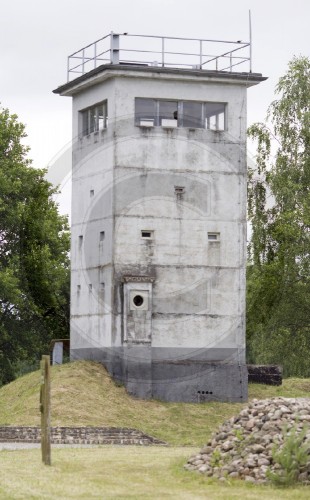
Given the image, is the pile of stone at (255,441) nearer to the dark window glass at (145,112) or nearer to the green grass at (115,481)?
the green grass at (115,481)

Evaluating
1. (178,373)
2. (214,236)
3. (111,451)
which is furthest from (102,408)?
(111,451)

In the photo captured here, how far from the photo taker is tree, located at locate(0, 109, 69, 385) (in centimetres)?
6962

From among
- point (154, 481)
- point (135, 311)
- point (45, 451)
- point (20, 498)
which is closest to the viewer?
point (20, 498)

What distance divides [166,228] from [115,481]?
27.2 m

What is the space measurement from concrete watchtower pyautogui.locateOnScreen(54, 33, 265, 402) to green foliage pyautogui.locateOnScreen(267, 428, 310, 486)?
25.5 metres

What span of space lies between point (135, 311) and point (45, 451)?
22.5 metres

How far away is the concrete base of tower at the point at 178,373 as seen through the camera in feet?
181

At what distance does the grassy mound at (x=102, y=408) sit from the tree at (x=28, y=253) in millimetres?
13402

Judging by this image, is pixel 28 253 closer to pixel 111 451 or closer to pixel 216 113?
pixel 216 113

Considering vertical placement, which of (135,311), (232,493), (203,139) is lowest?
(232,493)

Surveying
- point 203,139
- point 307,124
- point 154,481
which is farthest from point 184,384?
point 154,481

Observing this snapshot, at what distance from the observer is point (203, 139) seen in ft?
189

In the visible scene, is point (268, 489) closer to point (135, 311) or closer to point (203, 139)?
point (135, 311)

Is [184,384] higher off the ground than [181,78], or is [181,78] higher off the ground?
[181,78]
